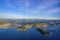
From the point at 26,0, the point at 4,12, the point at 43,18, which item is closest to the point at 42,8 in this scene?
the point at 43,18

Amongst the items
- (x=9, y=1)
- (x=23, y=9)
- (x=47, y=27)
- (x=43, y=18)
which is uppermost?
(x=9, y=1)

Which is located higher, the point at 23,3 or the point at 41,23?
the point at 23,3

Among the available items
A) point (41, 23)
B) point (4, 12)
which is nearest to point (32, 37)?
point (41, 23)

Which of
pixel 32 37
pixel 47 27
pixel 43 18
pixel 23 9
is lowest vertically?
pixel 32 37

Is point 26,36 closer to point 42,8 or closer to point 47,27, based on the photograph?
point 47,27

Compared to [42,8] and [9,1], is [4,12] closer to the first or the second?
[9,1]

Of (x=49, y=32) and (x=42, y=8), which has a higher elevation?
(x=42, y=8)
